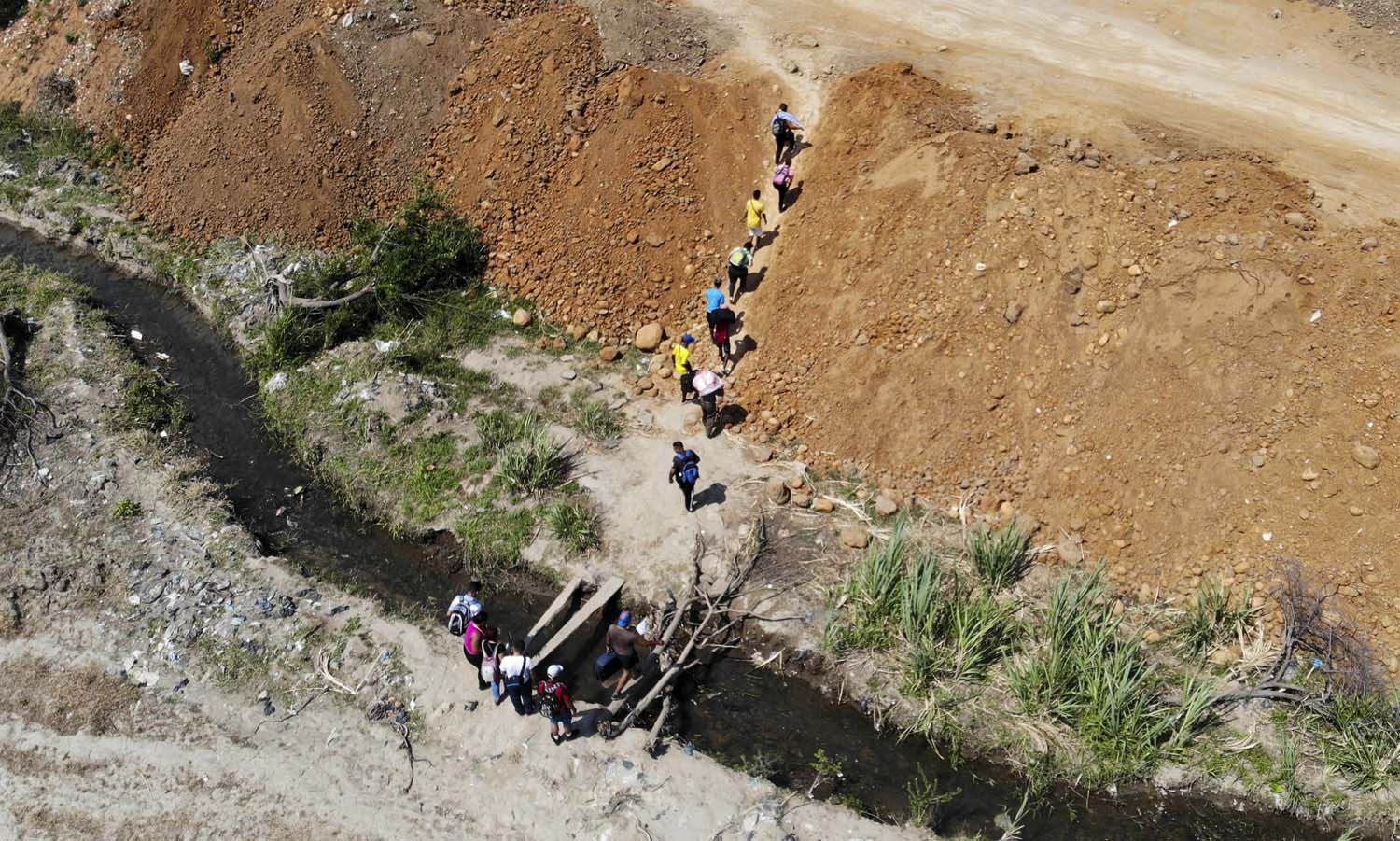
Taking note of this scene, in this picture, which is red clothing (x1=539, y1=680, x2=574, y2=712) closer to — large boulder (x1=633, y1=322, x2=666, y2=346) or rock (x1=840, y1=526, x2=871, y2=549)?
rock (x1=840, y1=526, x2=871, y2=549)

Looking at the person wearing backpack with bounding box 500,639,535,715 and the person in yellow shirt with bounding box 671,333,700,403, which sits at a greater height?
the person in yellow shirt with bounding box 671,333,700,403

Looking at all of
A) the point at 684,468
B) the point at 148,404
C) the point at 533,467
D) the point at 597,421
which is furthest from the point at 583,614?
the point at 148,404

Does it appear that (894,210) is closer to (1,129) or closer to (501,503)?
(501,503)

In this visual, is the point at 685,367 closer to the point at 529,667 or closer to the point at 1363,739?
the point at 529,667

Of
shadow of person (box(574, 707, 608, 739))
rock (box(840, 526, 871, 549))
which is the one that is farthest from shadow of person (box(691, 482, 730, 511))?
shadow of person (box(574, 707, 608, 739))

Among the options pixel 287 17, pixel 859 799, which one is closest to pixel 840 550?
pixel 859 799

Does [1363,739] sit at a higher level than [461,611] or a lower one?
lower
